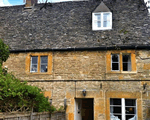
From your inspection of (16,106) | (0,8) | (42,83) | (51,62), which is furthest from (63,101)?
(0,8)

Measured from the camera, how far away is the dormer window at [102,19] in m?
13.7

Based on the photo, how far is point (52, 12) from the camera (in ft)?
52.3

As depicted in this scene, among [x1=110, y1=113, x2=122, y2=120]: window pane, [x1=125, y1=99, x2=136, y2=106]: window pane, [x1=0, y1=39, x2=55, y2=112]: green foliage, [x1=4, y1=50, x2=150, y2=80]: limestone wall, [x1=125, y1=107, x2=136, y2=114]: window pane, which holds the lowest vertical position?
[x1=110, y1=113, x2=122, y2=120]: window pane

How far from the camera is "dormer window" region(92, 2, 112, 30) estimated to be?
13.7 meters

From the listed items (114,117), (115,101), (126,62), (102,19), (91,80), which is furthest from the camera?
(102,19)

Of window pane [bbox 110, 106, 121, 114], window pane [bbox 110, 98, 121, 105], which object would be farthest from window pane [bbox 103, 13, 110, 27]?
window pane [bbox 110, 106, 121, 114]

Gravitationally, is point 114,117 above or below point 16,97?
below

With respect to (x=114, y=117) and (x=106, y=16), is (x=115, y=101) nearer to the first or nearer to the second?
(x=114, y=117)

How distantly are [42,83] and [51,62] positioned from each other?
1397 millimetres

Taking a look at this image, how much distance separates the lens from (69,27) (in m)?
14.3

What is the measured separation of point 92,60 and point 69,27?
3.21 meters

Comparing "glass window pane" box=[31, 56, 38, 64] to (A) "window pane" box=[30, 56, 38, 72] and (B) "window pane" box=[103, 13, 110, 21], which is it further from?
(B) "window pane" box=[103, 13, 110, 21]

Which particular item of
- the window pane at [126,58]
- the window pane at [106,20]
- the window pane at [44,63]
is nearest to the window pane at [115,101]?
the window pane at [126,58]

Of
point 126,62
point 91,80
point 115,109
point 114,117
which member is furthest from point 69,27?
point 114,117
